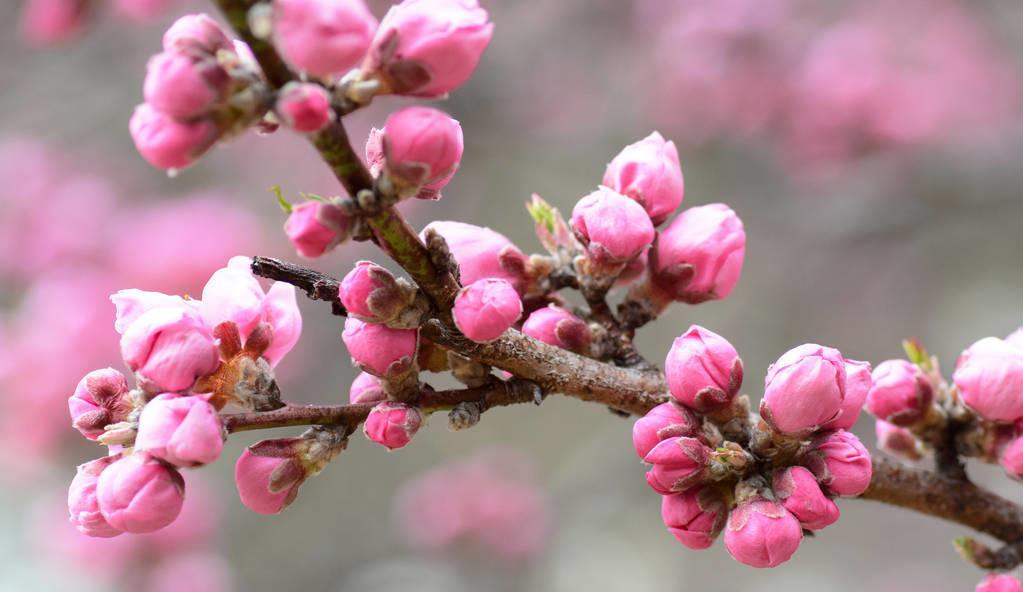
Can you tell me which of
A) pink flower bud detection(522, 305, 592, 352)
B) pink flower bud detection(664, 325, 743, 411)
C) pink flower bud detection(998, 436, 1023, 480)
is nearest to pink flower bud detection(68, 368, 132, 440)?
pink flower bud detection(522, 305, 592, 352)

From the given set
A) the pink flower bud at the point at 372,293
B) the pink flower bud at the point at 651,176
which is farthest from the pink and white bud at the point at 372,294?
the pink flower bud at the point at 651,176

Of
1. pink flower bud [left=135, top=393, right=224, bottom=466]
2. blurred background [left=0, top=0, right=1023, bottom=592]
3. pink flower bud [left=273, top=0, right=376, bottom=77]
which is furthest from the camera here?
blurred background [left=0, top=0, right=1023, bottom=592]

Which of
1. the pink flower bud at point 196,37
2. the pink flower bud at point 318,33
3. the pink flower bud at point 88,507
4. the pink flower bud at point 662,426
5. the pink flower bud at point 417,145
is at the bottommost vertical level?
the pink flower bud at point 88,507

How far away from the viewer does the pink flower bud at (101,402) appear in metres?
0.92

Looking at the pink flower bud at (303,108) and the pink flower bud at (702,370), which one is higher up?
the pink flower bud at (303,108)

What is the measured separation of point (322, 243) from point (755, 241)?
5.07 m

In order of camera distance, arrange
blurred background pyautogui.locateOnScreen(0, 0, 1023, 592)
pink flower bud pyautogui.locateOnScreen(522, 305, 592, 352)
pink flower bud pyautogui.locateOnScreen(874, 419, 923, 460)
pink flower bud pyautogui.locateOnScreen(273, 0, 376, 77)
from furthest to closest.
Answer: blurred background pyautogui.locateOnScreen(0, 0, 1023, 592) < pink flower bud pyautogui.locateOnScreen(874, 419, 923, 460) < pink flower bud pyautogui.locateOnScreen(522, 305, 592, 352) < pink flower bud pyautogui.locateOnScreen(273, 0, 376, 77)

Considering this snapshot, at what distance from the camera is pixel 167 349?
2.79ft

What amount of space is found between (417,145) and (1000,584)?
2.84 feet

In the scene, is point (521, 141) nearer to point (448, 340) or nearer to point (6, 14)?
point (6, 14)

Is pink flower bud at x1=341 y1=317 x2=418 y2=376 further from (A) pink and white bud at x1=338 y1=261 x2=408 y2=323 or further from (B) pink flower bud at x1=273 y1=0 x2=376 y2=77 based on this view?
(B) pink flower bud at x1=273 y1=0 x2=376 y2=77

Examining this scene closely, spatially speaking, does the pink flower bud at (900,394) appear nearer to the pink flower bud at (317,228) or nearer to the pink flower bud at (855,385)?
the pink flower bud at (855,385)

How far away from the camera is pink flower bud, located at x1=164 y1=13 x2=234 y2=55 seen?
0.73m

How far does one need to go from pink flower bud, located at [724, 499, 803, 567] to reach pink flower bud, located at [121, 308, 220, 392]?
547 millimetres
